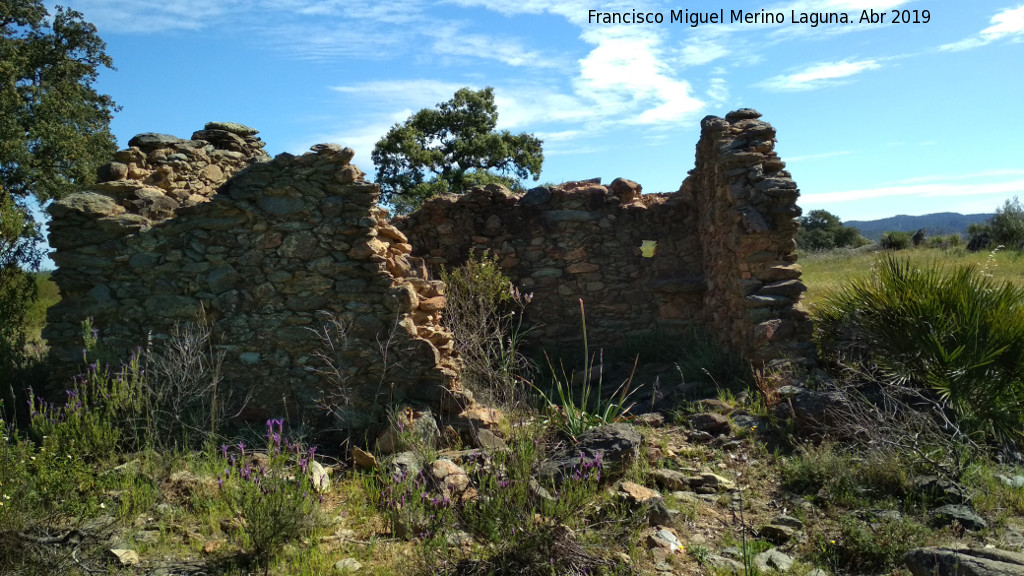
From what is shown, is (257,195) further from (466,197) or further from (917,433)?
(917,433)

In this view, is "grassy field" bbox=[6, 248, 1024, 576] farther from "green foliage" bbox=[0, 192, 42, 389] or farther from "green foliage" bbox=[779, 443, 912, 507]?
"green foliage" bbox=[0, 192, 42, 389]

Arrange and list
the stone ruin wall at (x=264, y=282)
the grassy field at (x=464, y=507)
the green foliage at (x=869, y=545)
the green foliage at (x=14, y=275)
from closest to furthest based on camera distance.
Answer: the grassy field at (x=464, y=507) → the green foliage at (x=869, y=545) → the stone ruin wall at (x=264, y=282) → the green foliage at (x=14, y=275)

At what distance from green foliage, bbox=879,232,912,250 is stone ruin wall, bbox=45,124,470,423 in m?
20.8

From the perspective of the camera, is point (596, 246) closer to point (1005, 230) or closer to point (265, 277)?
point (265, 277)

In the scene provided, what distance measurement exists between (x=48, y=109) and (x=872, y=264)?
55.0 ft

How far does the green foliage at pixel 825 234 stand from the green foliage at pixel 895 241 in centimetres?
235

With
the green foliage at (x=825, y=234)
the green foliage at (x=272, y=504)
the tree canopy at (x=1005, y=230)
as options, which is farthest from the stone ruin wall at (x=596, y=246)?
the green foliage at (x=825, y=234)

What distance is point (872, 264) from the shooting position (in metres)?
12.5

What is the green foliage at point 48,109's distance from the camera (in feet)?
48.4

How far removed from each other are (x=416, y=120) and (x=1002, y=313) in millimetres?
20223

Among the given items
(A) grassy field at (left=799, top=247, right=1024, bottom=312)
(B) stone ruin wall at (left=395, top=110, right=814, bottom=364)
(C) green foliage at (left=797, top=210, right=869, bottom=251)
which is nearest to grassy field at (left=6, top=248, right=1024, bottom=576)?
(B) stone ruin wall at (left=395, top=110, right=814, bottom=364)

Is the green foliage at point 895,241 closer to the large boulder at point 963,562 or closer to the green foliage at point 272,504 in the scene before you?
the large boulder at point 963,562

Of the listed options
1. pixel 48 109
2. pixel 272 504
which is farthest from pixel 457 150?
pixel 272 504

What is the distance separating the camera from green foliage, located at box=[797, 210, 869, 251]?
31.0 meters
